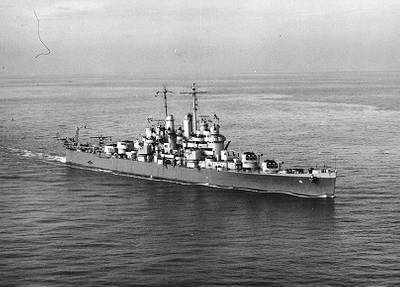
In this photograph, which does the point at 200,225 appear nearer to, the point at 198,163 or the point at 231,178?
the point at 231,178

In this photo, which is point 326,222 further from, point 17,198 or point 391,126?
point 391,126

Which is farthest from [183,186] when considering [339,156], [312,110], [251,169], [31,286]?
[312,110]

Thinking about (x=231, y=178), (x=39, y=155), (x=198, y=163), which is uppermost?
(x=39, y=155)

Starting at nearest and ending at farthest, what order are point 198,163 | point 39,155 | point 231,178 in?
point 231,178 → point 198,163 → point 39,155

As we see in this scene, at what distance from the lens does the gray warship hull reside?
2208 inches

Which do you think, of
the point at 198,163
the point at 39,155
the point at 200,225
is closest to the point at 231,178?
the point at 198,163

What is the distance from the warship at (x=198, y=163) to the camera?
5734 centimetres

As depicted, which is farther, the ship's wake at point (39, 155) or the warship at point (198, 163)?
the ship's wake at point (39, 155)

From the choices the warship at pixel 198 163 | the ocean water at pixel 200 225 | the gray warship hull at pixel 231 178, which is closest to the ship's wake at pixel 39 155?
the ocean water at pixel 200 225

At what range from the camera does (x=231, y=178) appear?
201 ft

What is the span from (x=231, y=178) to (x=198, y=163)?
5725 mm

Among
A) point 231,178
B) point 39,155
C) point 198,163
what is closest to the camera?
point 231,178

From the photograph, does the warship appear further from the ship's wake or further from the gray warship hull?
the ship's wake

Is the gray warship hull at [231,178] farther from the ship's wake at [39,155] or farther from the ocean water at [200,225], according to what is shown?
the ship's wake at [39,155]
